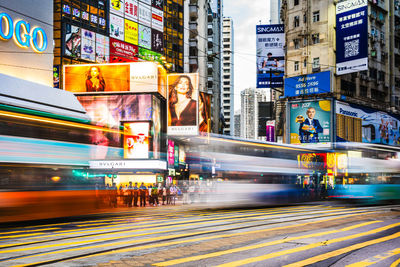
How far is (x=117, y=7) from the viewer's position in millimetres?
46156

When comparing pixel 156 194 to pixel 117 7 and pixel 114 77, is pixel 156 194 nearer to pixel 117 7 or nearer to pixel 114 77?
pixel 114 77

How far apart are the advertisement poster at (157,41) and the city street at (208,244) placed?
4021cm

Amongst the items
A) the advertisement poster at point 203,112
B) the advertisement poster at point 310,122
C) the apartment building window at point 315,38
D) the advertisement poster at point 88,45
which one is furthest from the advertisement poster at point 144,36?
the apartment building window at point 315,38

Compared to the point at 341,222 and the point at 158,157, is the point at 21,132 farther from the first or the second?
the point at 158,157

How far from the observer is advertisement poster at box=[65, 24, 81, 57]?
134 feet

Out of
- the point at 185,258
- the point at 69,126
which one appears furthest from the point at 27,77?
the point at 185,258

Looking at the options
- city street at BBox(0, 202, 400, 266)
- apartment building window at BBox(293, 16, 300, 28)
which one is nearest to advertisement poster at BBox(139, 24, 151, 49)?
apartment building window at BBox(293, 16, 300, 28)

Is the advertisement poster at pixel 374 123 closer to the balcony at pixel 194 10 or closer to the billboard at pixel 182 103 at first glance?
the billboard at pixel 182 103

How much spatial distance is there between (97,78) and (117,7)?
14.2 m

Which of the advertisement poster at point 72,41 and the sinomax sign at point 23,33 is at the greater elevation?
the advertisement poster at point 72,41

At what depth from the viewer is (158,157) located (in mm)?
33156

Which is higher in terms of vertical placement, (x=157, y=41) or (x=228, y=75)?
(x=228, y=75)

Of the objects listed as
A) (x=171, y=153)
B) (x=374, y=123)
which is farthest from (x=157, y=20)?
(x=374, y=123)

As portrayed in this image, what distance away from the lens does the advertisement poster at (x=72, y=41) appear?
40828 mm
